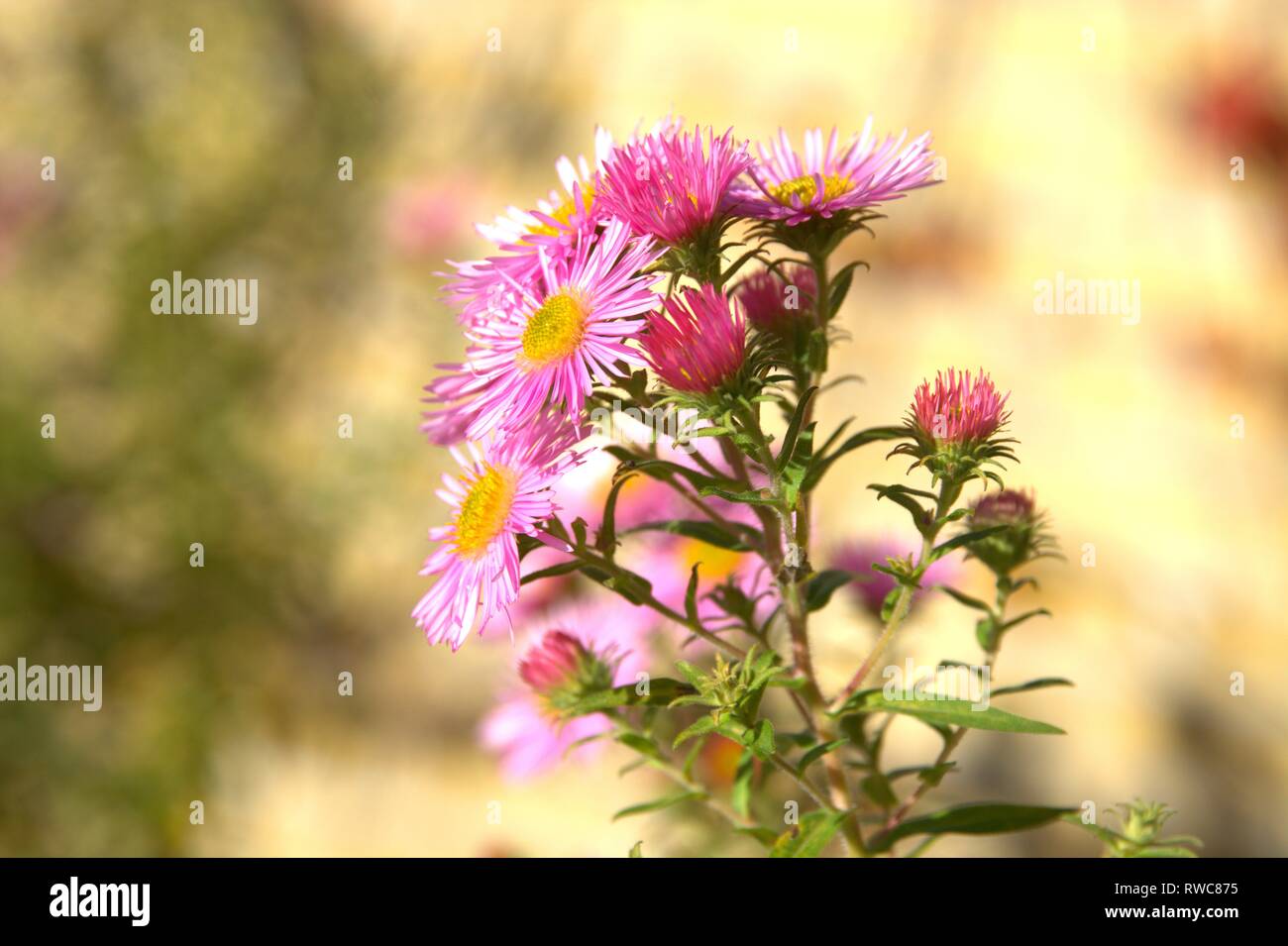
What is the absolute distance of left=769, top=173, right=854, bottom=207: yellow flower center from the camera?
49 cm

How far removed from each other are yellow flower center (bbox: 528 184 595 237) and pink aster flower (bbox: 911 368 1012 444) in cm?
15

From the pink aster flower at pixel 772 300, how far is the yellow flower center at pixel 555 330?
0.24 feet

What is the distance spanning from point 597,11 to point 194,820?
123 cm

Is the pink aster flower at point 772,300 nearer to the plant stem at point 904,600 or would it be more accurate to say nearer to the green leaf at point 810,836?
the plant stem at point 904,600

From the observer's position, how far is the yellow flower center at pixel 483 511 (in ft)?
1.58

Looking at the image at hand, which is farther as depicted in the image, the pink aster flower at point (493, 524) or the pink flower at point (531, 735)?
the pink flower at point (531, 735)

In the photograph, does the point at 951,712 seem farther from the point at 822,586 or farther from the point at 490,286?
the point at 490,286

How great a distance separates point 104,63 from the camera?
1738mm

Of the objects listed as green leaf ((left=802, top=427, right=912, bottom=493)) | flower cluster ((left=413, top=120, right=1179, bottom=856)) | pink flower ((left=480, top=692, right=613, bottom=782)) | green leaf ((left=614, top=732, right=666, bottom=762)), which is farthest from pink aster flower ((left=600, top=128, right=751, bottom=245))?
pink flower ((left=480, top=692, right=613, bottom=782))

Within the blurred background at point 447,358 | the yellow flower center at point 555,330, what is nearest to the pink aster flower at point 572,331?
the yellow flower center at point 555,330

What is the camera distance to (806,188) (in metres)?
0.50

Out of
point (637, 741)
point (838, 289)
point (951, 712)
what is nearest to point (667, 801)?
point (637, 741)
